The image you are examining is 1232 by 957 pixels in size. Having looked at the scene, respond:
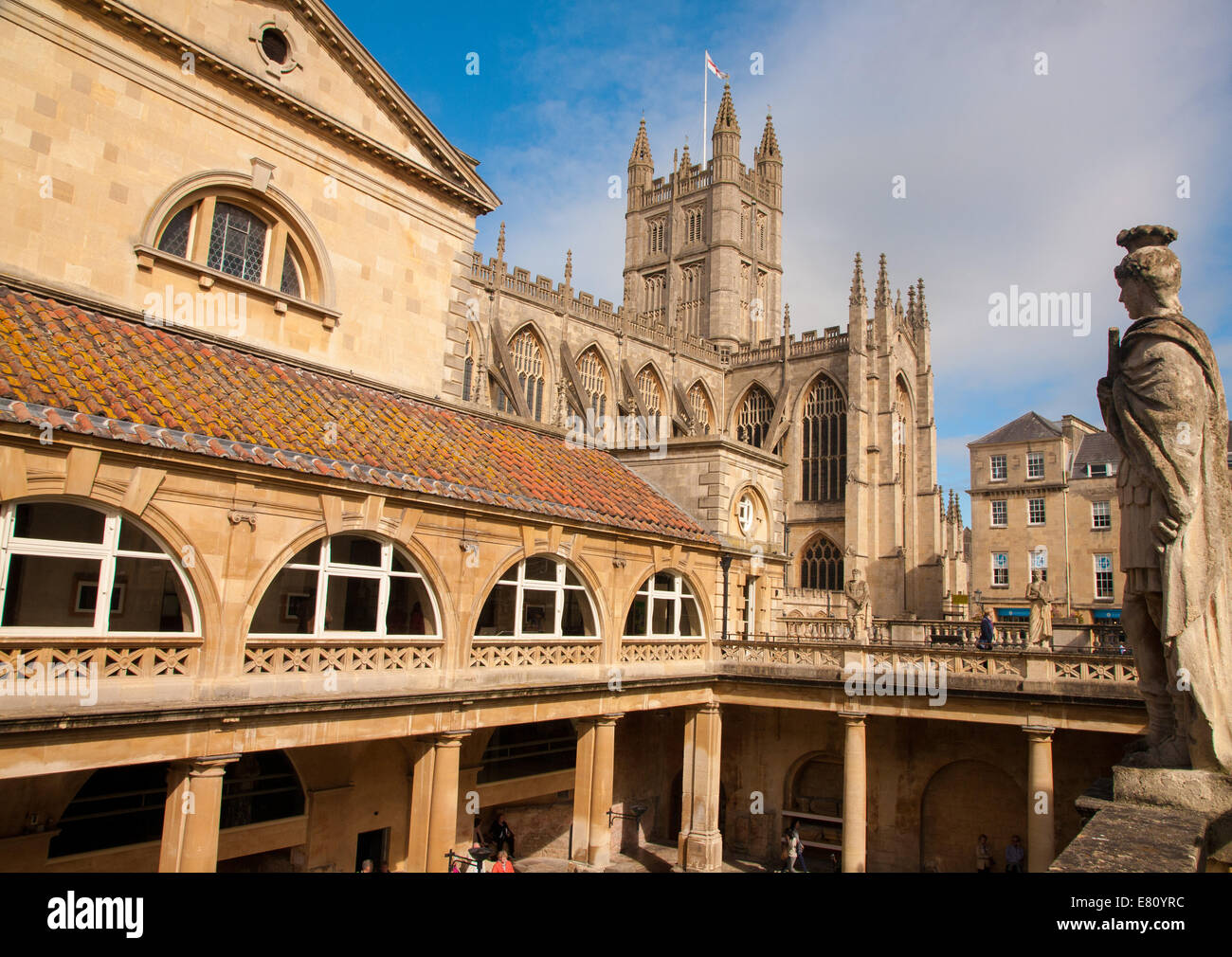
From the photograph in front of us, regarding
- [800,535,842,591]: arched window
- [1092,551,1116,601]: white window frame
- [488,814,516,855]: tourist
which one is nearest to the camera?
[488,814,516,855]: tourist

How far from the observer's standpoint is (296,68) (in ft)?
57.9

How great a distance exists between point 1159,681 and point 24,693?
37.0ft

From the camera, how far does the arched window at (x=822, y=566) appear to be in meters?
51.8

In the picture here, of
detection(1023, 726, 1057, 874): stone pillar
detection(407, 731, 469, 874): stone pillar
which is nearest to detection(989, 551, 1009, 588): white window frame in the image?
detection(1023, 726, 1057, 874): stone pillar

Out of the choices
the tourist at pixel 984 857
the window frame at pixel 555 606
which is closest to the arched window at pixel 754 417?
the tourist at pixel 984 857

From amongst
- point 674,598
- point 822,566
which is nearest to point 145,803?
point 674,598

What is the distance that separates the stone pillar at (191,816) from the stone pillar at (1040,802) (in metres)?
14.8

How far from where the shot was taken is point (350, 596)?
19.3 m

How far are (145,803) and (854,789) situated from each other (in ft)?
48.0

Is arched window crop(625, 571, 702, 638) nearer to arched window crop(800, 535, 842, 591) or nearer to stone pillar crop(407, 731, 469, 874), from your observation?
stone pillar crop(407, 731, 469, 874)

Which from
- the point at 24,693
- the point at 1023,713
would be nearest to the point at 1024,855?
the point at 1023,713

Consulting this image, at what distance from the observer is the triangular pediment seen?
15781mm

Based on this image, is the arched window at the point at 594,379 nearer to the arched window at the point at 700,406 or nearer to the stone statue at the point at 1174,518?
the arched window at the point at 700,406

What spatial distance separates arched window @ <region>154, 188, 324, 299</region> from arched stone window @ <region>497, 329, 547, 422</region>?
27.6 m
